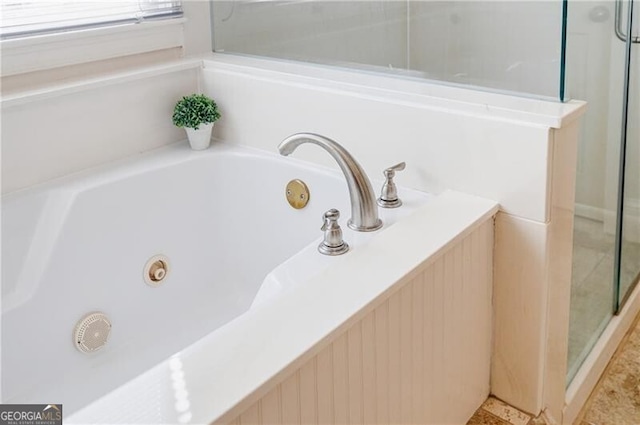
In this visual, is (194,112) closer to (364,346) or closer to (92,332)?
(92,332)

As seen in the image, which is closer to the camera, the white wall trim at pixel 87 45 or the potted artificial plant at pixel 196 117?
the white wall trim at pixel 87 45

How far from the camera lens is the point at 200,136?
→ 6.65ft

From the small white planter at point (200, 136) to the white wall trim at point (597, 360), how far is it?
1178mm

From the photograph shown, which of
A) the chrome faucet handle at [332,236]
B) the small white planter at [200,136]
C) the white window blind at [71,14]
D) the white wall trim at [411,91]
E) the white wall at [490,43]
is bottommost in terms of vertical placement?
the chrome faucet handle at [332,236]

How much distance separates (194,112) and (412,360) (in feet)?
3.31

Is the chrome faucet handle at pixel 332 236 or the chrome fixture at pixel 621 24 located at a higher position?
the chrome fixture at pixel 621 24

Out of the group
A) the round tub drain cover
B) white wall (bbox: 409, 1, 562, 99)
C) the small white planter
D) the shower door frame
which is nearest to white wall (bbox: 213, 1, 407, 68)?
white wall (bbox: 409, 1, 562, 99)

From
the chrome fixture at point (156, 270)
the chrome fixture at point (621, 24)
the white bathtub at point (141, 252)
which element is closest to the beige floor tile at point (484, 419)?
the white bathtub at point (141, 252)

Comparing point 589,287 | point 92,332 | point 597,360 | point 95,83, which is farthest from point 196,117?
point 597,360

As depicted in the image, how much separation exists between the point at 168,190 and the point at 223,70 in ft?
1.27

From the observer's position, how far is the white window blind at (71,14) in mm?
1745

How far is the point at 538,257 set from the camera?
1488 mm

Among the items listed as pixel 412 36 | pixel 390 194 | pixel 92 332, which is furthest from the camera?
pixel 412 36

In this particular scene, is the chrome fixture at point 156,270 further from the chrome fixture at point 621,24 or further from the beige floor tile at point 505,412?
the chrome fixture at point 621,24
